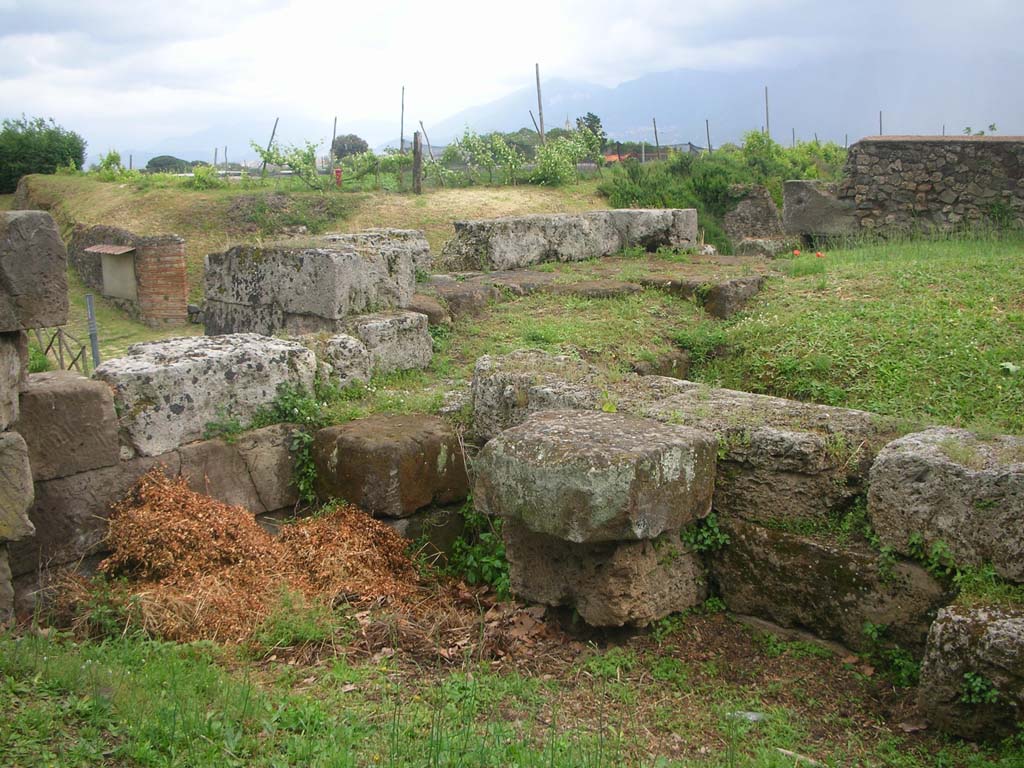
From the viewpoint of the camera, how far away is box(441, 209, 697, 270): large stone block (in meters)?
9.71

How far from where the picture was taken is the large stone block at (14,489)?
14.1ft

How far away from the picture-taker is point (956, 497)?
3816 mm

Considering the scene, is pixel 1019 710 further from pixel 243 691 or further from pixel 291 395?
pixel 291 395

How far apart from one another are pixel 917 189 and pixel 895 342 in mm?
8268

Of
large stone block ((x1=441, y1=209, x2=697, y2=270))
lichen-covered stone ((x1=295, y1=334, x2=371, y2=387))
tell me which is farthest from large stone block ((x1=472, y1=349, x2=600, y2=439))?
large stone block ((x1=441, y1=209, x2=697, y2=270))

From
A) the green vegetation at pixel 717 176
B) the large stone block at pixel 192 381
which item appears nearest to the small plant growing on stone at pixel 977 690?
the large stone block at pixel 192 381

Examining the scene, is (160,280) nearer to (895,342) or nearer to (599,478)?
(895,342)

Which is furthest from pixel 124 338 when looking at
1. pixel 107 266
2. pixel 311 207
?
pixel 311 207

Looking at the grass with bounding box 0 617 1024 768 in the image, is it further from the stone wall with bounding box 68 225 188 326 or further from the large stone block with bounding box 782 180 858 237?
the stone wall with bounding box 68 225 188 326

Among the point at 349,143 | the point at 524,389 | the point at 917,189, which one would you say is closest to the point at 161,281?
the point at 917,189

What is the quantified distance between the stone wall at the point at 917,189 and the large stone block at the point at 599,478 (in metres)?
10.3

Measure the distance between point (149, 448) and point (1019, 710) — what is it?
14.0ft

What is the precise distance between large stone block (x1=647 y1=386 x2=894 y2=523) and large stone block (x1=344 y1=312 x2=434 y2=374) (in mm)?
2528

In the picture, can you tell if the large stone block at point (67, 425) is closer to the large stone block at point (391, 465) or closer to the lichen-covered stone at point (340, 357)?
the large stone block at point (391, 465)
